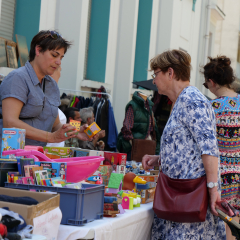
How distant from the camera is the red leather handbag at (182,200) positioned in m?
1.89

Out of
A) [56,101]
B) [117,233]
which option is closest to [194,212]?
[117,233]

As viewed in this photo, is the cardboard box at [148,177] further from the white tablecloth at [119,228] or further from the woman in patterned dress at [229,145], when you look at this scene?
the woman in patterned dress at [229,145]

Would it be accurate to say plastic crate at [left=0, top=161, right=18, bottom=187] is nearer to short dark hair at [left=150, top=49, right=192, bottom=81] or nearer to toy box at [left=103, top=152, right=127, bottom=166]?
toy box at [left=103, top=152, right=127, bottom=166]

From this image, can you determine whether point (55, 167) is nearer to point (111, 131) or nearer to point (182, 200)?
point (182, 200)

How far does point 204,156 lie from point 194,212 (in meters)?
0.30

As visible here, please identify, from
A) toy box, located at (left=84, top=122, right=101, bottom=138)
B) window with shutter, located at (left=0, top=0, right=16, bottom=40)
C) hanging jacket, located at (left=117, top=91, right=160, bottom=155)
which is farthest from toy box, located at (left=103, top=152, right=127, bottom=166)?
window with shutter, located at (left=0, top=0, right=16, bottom=40)

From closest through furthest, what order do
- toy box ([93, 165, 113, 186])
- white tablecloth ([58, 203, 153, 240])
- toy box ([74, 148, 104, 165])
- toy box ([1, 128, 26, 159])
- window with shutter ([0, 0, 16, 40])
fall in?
white tablecloth ([58, 203, 153, 240])
toy box ([1, 128, 26, 159])
toy box ([93, 165, 113, 186])
toy box ([74, 148, 104, 165])
window with shutter ([0, 0, 16, 40])

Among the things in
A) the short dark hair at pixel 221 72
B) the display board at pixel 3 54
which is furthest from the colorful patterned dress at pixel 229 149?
the display board at pixel 3 54

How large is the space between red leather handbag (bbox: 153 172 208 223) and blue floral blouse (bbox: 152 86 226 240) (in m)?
0.04

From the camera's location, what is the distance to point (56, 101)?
8.27 ft

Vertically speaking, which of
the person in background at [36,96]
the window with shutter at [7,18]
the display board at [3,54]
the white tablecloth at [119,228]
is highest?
the window with shutter at [7,18]

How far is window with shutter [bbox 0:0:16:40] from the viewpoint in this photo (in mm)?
5348

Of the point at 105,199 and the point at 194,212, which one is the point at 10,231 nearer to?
the point at 105,199

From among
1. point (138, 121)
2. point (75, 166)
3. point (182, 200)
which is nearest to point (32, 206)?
point (75, 166)
